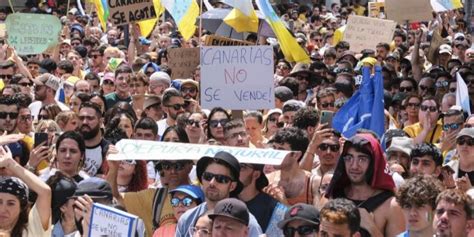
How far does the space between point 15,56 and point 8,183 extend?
8351mm

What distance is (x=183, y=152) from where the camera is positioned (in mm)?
7430

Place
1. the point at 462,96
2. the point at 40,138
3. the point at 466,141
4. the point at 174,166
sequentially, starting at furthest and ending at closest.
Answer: the point at 462,96 → the point at 40,138 → the point at 466,141 → the point at 174,166

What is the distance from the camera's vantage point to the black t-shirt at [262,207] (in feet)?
23.2

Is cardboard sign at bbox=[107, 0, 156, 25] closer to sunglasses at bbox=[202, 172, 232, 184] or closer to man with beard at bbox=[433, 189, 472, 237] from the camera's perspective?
sunglasses at bbox=[202, 172, 232, 184]

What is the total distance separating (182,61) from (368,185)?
302 inches

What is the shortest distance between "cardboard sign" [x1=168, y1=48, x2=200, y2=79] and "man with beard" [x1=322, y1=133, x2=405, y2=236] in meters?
7.44

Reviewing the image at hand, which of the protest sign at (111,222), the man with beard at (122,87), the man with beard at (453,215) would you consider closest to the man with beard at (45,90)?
the man with beard at (122,87)

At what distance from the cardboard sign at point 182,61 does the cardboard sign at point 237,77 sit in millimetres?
3730

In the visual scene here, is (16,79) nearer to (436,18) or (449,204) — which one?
(449,204)

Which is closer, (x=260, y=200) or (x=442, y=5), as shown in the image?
(x=260, y=200)

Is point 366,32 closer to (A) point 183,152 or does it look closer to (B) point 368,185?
(A) point 183,152

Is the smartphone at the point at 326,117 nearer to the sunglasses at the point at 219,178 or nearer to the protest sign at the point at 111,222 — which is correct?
the sunglasses at the point at 219,178

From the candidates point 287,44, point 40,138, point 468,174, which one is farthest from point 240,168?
point 287,44

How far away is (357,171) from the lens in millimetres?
6953
